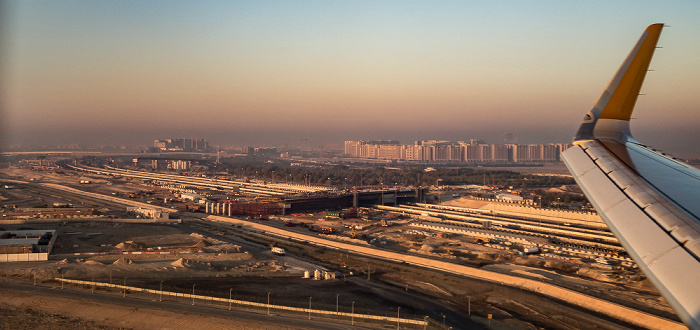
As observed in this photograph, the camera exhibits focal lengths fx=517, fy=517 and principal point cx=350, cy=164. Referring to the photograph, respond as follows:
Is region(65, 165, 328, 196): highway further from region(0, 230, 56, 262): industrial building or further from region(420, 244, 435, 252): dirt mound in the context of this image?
region(0, 230, 56, 262): industrial building

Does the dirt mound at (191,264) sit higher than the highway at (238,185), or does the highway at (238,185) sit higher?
the dirt mound at (191,264)

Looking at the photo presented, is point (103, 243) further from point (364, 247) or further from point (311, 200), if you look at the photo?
point (311, 200)

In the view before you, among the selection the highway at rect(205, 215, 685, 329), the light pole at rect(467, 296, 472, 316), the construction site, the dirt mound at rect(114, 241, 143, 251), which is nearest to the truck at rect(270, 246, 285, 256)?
the construction site

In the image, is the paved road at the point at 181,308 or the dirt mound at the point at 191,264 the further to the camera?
the dirt mound at the point at 191,264

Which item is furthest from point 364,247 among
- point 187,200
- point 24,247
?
point 187,200

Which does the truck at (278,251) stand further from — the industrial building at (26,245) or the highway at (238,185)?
the highway at (238,185)

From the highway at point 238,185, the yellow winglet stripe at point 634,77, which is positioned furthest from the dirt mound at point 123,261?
the highway at point 238,185
